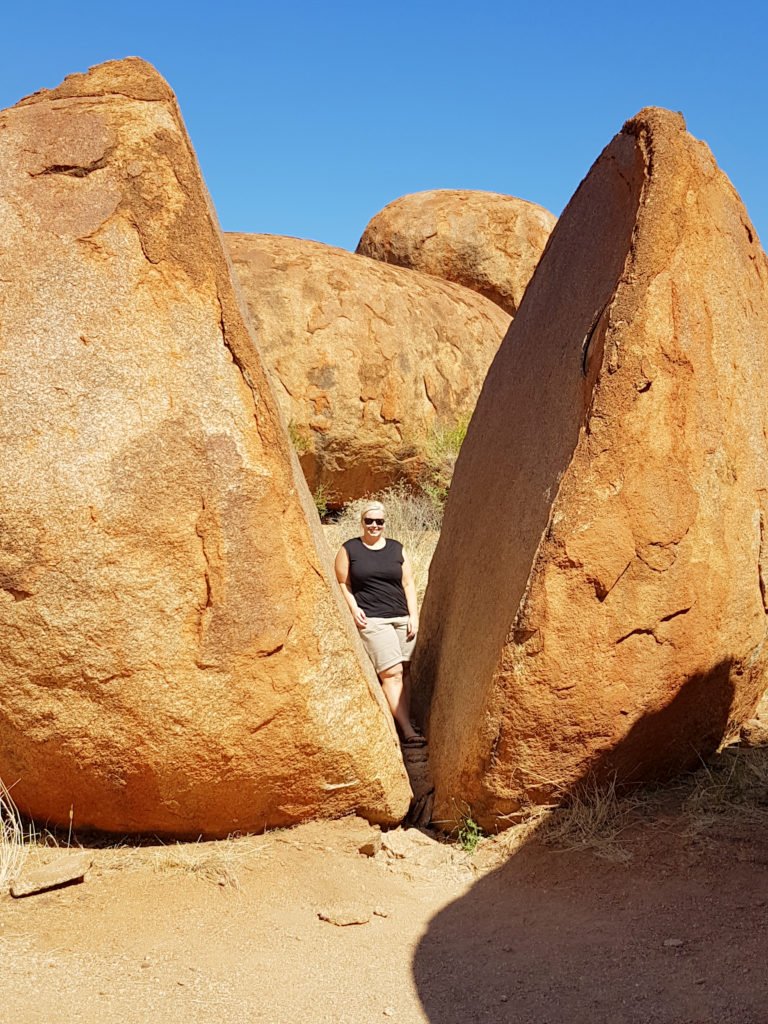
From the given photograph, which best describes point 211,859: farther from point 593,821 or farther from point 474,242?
point 474,242

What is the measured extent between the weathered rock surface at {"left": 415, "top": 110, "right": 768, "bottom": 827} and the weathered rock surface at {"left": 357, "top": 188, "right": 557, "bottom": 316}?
25.0 feet

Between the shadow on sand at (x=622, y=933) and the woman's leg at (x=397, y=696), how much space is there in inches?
41.3

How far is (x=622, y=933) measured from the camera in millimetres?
3141

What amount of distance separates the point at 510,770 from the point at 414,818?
0.58m

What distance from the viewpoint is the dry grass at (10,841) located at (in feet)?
11.3

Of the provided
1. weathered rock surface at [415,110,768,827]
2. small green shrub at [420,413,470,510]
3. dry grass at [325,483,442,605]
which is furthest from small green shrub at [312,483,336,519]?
weathered rock surface at [415,110,768,827]

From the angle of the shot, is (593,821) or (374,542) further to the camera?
(374,542)

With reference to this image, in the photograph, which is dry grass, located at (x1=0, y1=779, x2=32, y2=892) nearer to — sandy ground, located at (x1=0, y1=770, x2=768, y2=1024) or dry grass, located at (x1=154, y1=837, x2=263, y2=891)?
sandy ground, located at (x1=0, y1=770, x2=768, y2=1024)

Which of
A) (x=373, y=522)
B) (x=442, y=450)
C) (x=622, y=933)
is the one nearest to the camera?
(x=622, y=933)

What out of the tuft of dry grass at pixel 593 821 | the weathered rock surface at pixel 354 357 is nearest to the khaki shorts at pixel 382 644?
the tuft of dry grass at pixel 593 821

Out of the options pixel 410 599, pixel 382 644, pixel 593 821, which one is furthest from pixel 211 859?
pixel 410 599

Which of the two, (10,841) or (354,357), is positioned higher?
(354,357)

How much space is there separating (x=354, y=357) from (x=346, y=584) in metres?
3.88

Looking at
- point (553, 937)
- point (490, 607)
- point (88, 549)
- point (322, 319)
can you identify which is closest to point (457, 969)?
point (553, 937)
